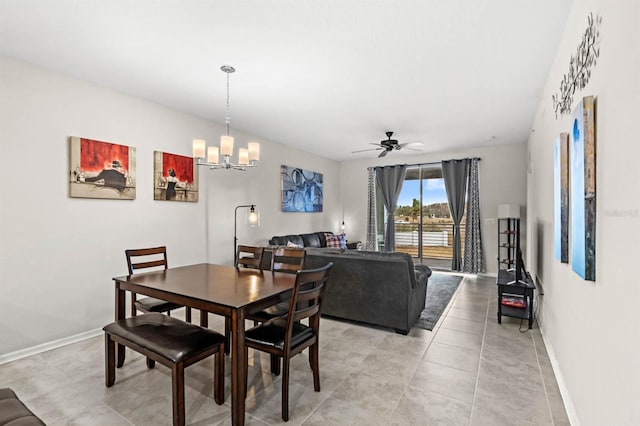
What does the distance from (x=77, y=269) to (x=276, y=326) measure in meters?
2.47

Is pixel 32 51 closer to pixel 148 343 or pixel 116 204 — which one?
pixel 116 204

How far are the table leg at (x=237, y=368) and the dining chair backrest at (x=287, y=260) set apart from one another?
1.15 metres

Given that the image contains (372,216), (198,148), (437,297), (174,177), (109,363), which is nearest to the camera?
(109,363)

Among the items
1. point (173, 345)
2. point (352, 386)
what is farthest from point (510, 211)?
point (173, 345)

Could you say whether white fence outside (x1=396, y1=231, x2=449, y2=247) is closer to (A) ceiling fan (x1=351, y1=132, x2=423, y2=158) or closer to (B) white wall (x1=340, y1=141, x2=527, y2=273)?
(B) white wall (x1=340, y1=141, x2=527, y2=273)

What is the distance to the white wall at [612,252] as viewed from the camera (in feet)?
3.61

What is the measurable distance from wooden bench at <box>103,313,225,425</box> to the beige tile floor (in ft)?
0.69

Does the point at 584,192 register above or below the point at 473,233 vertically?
above

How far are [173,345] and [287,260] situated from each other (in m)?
1.34

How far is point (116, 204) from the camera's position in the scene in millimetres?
3510

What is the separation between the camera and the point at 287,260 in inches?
120

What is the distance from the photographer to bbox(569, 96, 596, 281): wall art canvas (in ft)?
4.83

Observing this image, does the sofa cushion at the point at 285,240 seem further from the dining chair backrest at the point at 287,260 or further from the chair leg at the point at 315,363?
the chair leg at the point at 315,363

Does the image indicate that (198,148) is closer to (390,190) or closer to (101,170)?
(101,170)
